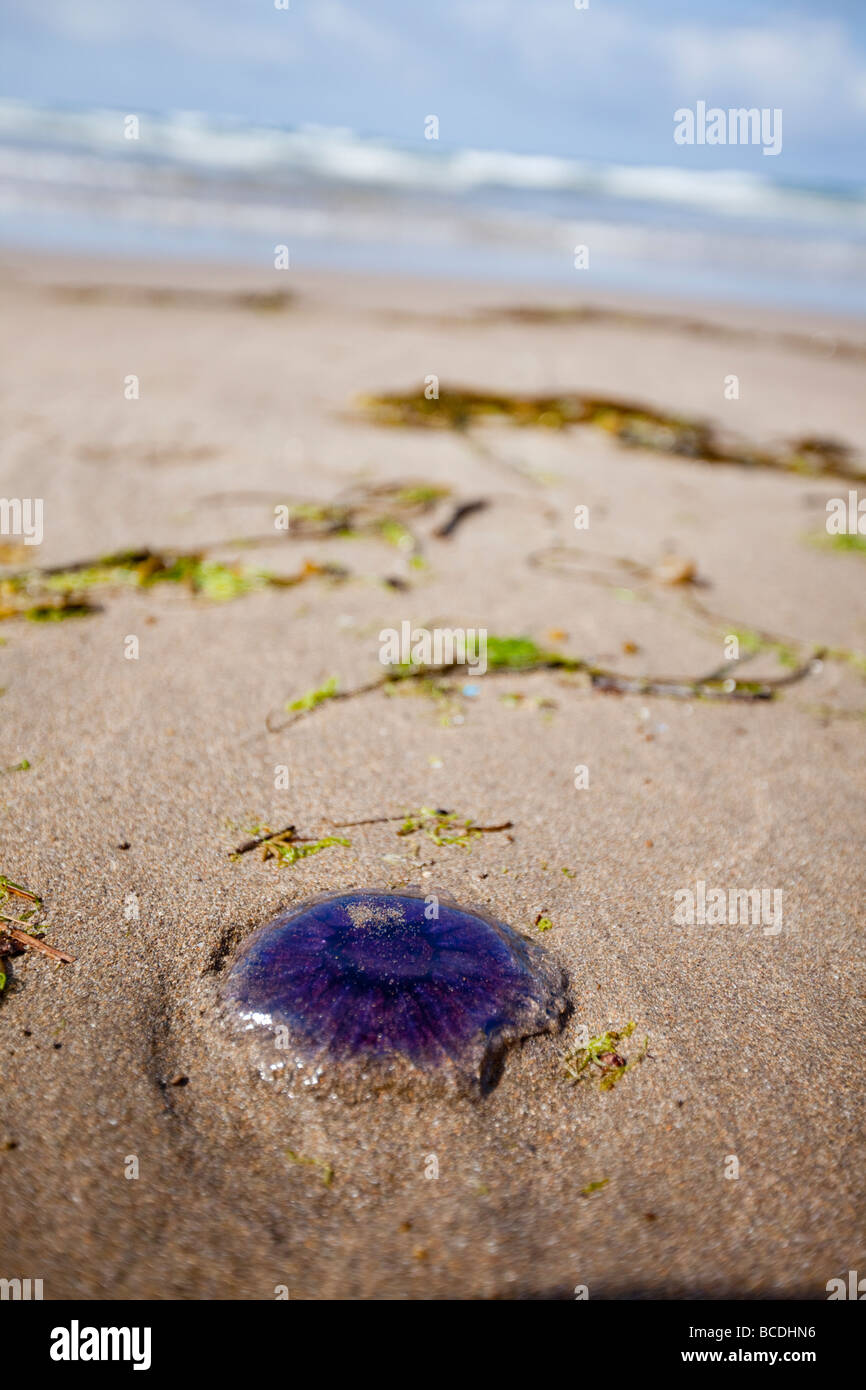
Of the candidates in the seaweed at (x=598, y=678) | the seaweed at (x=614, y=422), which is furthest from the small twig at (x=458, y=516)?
the seaweed at (x=614, y=422)

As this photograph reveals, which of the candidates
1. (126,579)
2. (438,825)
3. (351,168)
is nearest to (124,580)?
(126,579)

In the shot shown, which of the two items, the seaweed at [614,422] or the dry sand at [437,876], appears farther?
the seaweed at [614,422]

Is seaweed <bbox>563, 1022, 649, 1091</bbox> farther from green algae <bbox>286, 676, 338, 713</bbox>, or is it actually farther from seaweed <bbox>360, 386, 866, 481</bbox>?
seaweed <bbox>360, 386, 866, 481</bbox>

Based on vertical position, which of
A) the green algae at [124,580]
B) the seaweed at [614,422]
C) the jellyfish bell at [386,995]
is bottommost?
the jellyfish bell at [386,995]

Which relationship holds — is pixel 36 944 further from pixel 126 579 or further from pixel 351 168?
pixel 351 168

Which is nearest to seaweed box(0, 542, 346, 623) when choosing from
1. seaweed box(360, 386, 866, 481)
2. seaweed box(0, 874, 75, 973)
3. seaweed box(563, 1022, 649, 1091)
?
seaweed box(0, 874, 75, 973)

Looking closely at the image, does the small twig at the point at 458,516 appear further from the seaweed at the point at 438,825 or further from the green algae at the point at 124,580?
the seaweed at the point at 438,825
